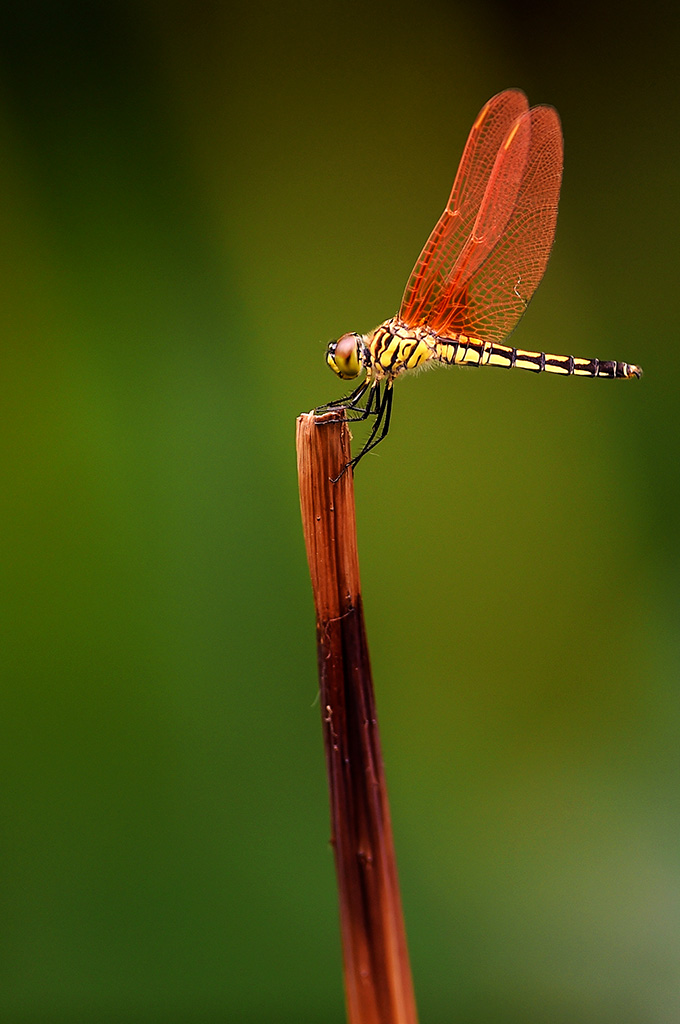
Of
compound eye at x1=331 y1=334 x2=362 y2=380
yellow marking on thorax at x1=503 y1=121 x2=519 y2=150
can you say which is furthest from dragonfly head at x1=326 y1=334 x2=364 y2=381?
yellow marking on thorax at x1=503 y1=121 x2=519 y2=150

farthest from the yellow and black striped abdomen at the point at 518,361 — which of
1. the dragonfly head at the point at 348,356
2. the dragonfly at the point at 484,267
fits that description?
the dragonfly head at the point at 348,356

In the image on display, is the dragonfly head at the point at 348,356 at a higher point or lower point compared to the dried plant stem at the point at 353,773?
higher

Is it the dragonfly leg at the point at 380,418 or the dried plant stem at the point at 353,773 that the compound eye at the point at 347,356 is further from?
the dried plant stem at the point at 353,773

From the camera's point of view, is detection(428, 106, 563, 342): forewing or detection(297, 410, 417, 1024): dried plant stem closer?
detection(297, 410, 417, 1024): dried plant stem

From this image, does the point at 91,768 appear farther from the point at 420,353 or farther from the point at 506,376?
the point at 506,376

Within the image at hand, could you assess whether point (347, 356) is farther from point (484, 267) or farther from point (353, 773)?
point (353, 773)

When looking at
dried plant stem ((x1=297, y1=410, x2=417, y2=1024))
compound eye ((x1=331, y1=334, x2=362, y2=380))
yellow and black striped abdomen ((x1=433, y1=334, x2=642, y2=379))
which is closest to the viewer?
dried plant stem ((x1=297, y1=410, x2=417, y2=1024))

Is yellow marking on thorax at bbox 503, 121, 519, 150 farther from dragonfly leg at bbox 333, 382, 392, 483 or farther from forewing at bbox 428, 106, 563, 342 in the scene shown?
dragonfly leg at bbox 333, 382, 392, 483
